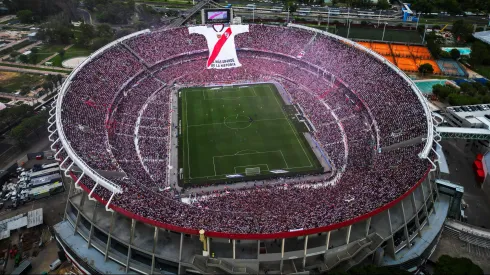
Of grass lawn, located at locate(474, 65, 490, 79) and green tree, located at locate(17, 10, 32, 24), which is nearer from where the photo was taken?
grass lawn, located at locate(474, 65, 490, 79)

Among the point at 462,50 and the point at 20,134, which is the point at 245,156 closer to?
the point at 20,134

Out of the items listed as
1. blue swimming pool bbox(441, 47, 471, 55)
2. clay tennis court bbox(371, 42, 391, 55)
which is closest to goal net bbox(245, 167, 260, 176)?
clay tennis court bbox(371, 42, 391, 55)

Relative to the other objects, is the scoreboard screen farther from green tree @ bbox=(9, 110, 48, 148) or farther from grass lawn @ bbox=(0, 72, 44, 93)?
grass lawn @ bbox=(0, 72, 44, 93)

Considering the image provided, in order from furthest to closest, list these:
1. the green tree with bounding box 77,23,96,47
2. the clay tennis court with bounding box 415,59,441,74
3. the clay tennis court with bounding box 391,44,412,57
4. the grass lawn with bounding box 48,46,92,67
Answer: the green tree with bounding box 77,23,96,47 → the clay tennis court with bounding box 391,44,412,57 → the grass lawn with bounding box 48,46,92,67 → the clay tennis court with bounding box 415,59,441,74

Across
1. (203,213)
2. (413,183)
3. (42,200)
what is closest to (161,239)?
(203,213)

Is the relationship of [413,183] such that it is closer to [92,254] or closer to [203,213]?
[203,213]

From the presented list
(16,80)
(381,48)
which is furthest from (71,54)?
(381,48)
